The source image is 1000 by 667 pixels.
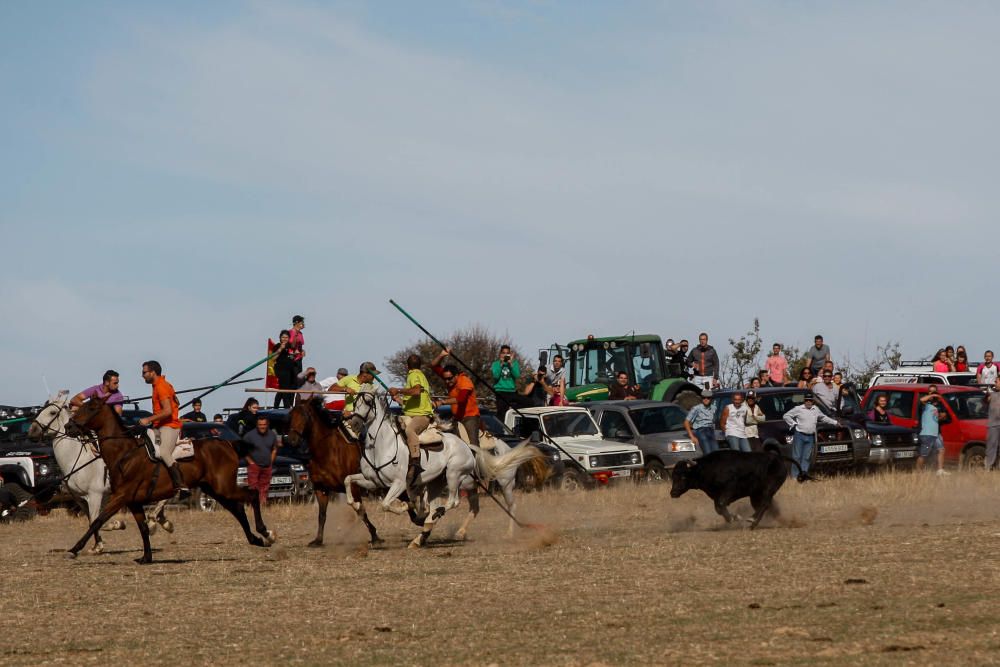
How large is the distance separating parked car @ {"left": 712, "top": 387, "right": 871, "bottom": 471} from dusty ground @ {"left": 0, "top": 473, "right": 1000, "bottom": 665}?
7152 millimetres

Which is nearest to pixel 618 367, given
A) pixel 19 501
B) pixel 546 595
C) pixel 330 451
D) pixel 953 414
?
pixel 953 414

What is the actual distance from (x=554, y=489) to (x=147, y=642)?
17100 mm

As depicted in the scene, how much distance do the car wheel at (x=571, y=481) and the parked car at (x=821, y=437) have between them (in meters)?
2.71

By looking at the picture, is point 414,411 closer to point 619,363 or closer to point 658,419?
point 658,419

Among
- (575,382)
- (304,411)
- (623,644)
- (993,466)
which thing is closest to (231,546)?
(304,411)

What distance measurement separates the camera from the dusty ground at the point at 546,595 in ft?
36.4

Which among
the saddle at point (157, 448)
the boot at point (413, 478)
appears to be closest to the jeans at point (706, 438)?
the boot at point (413, 478)

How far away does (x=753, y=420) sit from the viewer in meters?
29.0

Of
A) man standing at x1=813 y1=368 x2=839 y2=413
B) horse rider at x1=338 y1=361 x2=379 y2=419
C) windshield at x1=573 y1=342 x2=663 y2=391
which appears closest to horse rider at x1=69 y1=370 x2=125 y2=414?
horse rider at x1=338 y1=361 x2=379 y2=419

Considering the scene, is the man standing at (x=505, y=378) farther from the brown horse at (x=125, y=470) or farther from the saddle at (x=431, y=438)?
the brown horse at (x=125, y=470)

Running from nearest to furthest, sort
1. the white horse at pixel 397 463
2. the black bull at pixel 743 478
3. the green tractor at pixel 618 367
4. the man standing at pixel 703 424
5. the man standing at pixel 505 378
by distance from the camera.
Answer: the white horse at pixel 397 463 → the black bull at pixel 743 478 → the man standing at pixel 703 424 → the man standing at pixel 505 378 → the green tractor at pixel 618 367

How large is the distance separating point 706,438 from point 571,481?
97.2 inches

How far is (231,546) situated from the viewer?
67.7 feet

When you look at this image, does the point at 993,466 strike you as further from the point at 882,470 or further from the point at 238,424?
the point at 238,424
